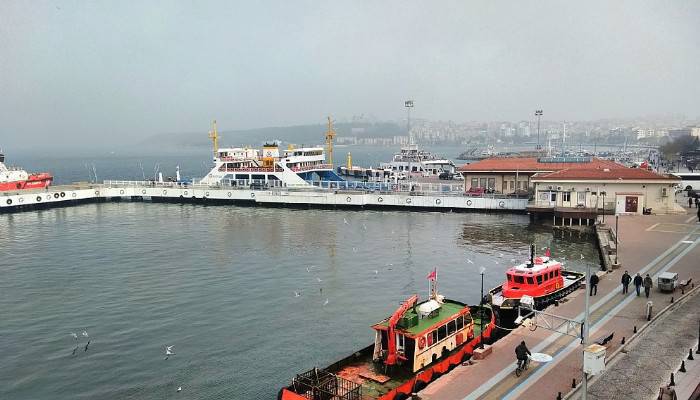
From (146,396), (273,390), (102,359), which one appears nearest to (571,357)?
(273,390)

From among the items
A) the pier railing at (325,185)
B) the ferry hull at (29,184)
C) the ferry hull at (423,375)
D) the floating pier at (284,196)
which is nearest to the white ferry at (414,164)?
the pier railing at (325,185)

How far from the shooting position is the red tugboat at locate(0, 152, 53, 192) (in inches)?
3029

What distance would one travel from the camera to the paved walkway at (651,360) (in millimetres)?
16422

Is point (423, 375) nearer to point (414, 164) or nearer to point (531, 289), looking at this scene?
point (531, 289)

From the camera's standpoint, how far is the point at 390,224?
59.7m

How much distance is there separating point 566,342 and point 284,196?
56.4 m

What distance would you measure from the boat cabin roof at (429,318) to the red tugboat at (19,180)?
2901 inches

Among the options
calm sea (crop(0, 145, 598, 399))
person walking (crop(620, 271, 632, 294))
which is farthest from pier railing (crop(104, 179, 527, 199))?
person walking (crop(620, 271, 632, 294))

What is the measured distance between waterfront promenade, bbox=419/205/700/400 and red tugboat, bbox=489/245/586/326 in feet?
4.57

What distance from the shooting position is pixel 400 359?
20000mm

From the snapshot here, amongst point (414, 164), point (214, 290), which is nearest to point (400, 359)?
point (214, 290)

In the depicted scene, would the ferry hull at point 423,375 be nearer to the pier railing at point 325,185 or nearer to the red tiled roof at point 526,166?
the red tiled roof at point 526,166

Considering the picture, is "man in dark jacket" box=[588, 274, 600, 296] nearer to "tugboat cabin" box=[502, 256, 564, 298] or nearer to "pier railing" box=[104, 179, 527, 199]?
"tugboat cabin" box=[502, 256, 564, 298]

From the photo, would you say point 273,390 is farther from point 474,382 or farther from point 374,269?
point 374,269
